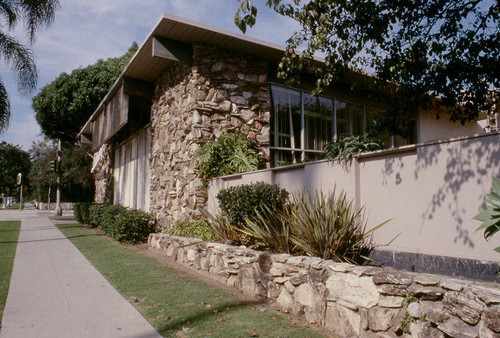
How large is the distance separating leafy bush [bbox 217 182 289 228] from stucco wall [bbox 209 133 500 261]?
68 cm

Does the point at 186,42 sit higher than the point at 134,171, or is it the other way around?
the point at 186,42

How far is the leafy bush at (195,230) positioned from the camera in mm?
7259

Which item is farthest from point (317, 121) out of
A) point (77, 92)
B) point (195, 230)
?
point (77, 92)

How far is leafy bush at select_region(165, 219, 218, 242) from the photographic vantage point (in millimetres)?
7259

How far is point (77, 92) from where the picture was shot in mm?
23922

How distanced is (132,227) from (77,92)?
16.6m

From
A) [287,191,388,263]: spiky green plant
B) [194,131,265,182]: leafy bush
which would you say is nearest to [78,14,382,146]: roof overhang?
[194,131,265,182]: leafy bush

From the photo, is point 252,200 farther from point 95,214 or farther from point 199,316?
point 95,214

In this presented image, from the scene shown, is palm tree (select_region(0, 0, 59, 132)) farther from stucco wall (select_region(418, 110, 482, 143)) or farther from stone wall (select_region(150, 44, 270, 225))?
stucco wall (select_region(418, 110, 482, 143))

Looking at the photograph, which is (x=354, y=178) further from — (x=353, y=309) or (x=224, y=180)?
(x=224, y=180)

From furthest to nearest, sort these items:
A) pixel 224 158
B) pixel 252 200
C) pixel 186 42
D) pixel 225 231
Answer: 1. pixel 186 42
2. pixel 224 158
3. pixel 225 231
4. pixel 252 200

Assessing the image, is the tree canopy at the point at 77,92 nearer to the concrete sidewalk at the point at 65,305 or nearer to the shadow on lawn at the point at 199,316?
the concrete sidewalk at the point at 65,305

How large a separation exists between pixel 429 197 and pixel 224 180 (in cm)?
446

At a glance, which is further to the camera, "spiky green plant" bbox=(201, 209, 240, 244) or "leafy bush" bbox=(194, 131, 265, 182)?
"leafy bush" bbox=(194, 131, 265, 182)
